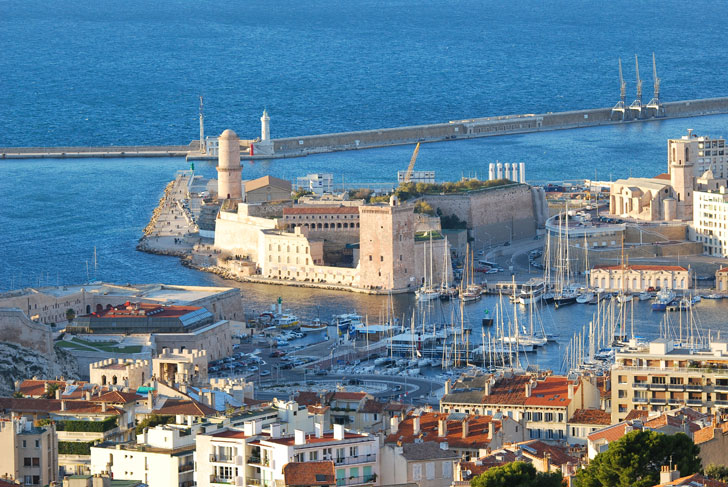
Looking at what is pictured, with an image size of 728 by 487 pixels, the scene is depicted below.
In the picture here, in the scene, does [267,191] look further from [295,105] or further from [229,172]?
[295,105]

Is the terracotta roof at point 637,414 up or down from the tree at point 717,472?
up

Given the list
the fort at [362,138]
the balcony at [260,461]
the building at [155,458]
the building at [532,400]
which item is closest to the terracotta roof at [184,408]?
the building at [155,458]

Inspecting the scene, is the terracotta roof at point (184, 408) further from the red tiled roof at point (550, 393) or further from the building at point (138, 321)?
the building at point (138, 321)

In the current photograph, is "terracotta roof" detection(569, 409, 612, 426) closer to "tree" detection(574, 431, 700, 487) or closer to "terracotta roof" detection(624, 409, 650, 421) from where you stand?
"terracotta roof" detection(624, 409, 650, 421)

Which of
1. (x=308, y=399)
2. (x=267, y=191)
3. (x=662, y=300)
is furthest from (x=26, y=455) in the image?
(x=267, y=191)

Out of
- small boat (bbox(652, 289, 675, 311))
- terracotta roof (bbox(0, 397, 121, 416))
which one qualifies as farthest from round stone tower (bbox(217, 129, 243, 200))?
terracotta roof (bbox(0, 397, 121, 416))

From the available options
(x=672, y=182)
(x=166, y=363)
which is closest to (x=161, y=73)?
(x=672, y=182)
